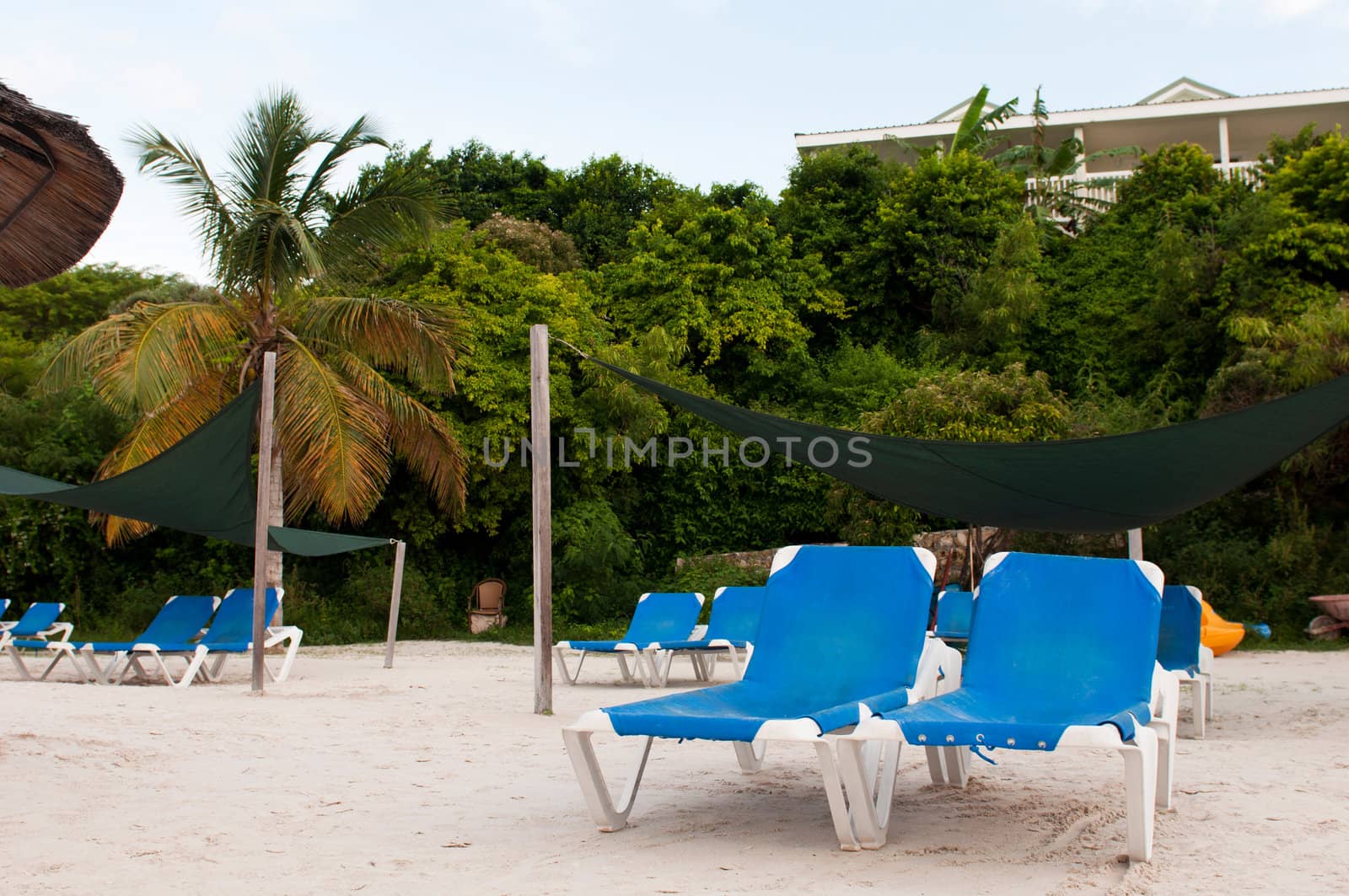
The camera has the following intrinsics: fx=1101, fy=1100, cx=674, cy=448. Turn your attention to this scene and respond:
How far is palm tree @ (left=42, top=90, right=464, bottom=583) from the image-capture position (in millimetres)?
11062

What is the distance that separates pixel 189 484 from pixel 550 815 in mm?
4832

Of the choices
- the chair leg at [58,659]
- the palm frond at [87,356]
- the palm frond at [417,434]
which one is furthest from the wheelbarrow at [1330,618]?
the palm frond at [87,356]

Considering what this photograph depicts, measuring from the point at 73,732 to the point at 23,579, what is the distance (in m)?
9.89

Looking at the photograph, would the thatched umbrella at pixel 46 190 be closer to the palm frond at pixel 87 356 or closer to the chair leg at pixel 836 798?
the chair leg at pixel 836 798

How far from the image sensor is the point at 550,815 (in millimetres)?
3594

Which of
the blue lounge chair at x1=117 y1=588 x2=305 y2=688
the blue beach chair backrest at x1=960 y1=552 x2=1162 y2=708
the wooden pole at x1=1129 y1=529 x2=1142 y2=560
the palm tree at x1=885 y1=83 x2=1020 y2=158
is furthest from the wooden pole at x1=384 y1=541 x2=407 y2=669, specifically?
the palm tree at x1=885 y1=83 x2=1020 y2=158

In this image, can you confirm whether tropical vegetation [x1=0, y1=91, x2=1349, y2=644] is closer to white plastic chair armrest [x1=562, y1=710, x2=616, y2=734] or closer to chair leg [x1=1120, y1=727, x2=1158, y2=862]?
white plastic chair armrest [x1=562, y1=710, x2=616, y2=734]

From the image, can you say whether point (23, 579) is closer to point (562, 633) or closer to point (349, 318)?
point (349, 318)

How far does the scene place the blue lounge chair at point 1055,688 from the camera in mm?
2883

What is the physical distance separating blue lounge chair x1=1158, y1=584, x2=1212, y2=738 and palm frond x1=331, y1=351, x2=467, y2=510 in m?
8.36

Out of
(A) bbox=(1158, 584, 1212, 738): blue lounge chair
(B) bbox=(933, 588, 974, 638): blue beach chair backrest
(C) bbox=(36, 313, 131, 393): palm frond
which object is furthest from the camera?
(C) bbox=(36, 313, 131, 393): palm frond

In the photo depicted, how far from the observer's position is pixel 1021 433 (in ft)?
39.0

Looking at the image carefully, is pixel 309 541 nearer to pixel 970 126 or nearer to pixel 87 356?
pixel 87 356

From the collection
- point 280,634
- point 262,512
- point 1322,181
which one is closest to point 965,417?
point 1322,181
